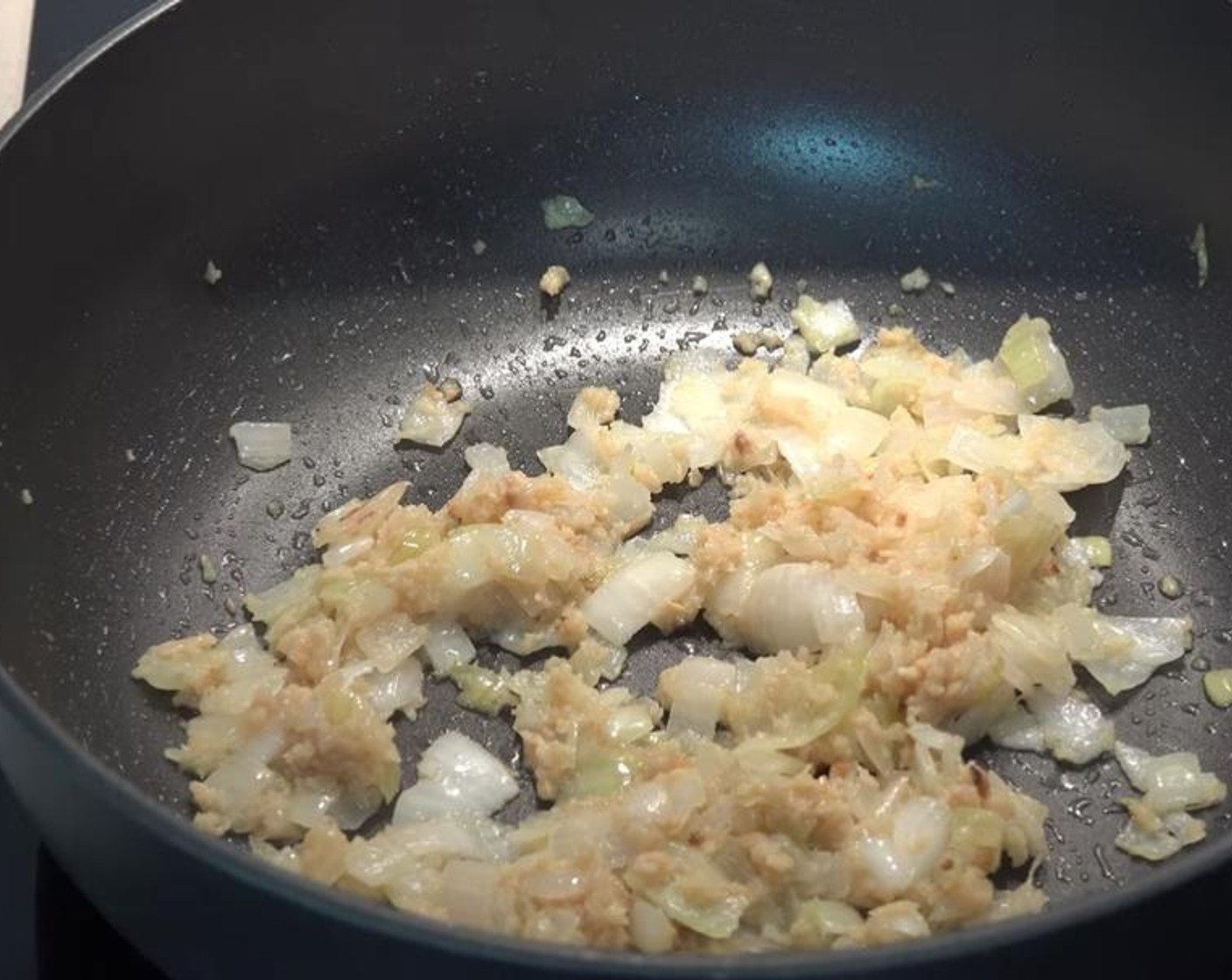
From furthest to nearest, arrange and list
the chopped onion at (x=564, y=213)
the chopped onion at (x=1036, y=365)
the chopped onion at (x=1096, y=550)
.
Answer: the chopped onion at (x=564, y=213)
the chopped onion at (x=1036, y=365)
the chopped onion at (x=1096, y=550)

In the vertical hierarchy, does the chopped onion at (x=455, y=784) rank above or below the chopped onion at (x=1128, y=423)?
above

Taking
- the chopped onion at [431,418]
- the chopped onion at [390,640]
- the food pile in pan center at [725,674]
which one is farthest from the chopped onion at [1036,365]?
the chopped onion at [390,640]

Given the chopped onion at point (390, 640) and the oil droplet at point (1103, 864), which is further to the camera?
the chopped onion at point (390, 640)

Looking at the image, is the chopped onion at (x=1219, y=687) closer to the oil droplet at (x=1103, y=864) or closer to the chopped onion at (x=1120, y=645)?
the chopped onion at (x=1120, y=645)

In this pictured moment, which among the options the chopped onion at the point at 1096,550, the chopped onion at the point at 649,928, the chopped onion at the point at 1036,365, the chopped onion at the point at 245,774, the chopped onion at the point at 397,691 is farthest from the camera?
the chopped onion at the point at 1036,365

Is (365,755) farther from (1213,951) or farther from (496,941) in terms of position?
(1213,951)

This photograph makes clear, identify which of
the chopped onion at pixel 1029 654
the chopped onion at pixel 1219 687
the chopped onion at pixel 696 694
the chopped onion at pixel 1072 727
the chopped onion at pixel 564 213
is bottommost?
the chopped onion at pixel 1219 687

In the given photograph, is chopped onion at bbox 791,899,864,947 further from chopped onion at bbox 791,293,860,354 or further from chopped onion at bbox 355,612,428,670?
chopped onion at bbox 791,293,860,354
